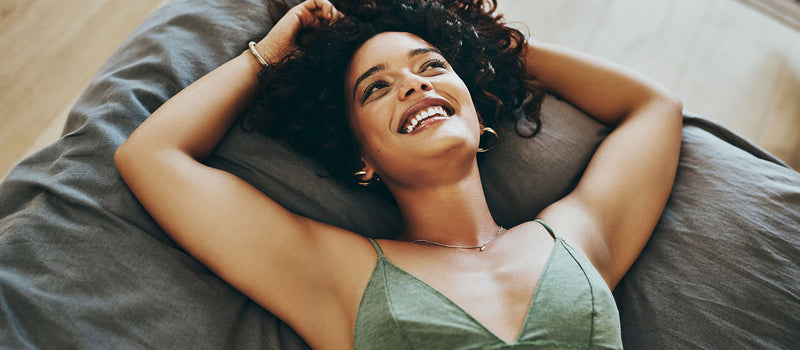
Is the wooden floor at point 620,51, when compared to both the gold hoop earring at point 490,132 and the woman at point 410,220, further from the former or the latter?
the gold hoop earring at point 490,132

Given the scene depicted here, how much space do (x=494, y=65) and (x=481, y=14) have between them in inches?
8.1

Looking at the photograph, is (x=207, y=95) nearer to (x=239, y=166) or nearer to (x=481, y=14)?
(x=239, y=166)

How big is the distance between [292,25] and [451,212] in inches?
31.2

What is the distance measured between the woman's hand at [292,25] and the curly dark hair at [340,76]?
30mm

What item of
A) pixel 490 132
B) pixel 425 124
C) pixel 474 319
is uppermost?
pixel 425 124

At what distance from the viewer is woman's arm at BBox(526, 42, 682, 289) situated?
135 centimetres

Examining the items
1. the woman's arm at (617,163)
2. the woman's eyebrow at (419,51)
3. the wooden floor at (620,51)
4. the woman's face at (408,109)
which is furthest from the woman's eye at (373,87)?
the wooden floor at (620,51)

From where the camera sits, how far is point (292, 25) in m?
1.52

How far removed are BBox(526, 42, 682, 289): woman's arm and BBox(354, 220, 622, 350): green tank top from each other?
0.17 metres

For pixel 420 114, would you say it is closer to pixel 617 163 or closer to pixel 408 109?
pixel 408 109

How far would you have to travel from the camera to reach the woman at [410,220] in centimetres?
113

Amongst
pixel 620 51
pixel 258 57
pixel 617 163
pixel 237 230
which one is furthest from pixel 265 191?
pixel 620 51

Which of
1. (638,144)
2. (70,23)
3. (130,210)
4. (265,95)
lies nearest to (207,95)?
(265,95)

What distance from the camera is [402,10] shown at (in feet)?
5.06
